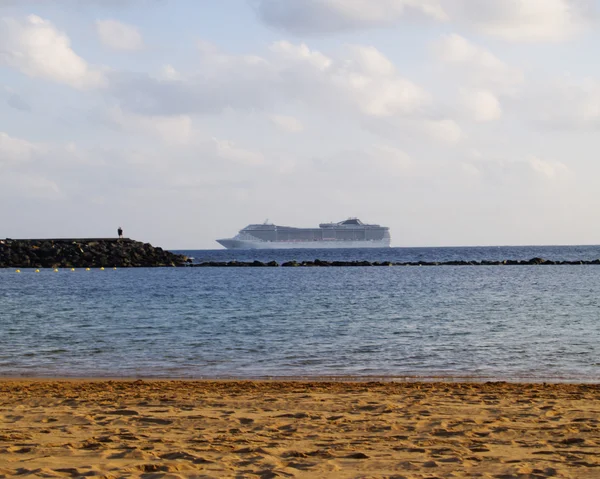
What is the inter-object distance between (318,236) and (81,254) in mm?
95733

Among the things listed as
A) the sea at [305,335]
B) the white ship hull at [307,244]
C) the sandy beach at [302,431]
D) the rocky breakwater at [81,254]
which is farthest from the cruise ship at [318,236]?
the sandy beach at [302,431]

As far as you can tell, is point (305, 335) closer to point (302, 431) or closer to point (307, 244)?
point (302, 431)

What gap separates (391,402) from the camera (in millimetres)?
9852

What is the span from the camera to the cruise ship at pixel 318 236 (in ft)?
529

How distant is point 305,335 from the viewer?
19.6m

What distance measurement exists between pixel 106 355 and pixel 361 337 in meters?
6.24

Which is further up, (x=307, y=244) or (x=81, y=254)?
(x=307, y=244)

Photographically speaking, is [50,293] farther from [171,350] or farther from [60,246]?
[60,246]

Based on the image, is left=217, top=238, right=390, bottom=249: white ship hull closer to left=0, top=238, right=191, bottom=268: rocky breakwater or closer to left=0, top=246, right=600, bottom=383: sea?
left=0, top=238, right=191, bottom=268: rocky breakwater

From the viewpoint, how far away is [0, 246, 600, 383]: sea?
14227mm

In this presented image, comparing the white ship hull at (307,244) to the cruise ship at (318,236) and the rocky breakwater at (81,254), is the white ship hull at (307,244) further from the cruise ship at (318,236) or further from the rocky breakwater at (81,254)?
Result: the rocky breakwater at (81,254)

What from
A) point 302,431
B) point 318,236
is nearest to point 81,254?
point 302,431

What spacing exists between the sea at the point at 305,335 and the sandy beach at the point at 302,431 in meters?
2.65

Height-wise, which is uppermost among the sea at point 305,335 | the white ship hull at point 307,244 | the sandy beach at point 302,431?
the white ship hull at point 307,244
